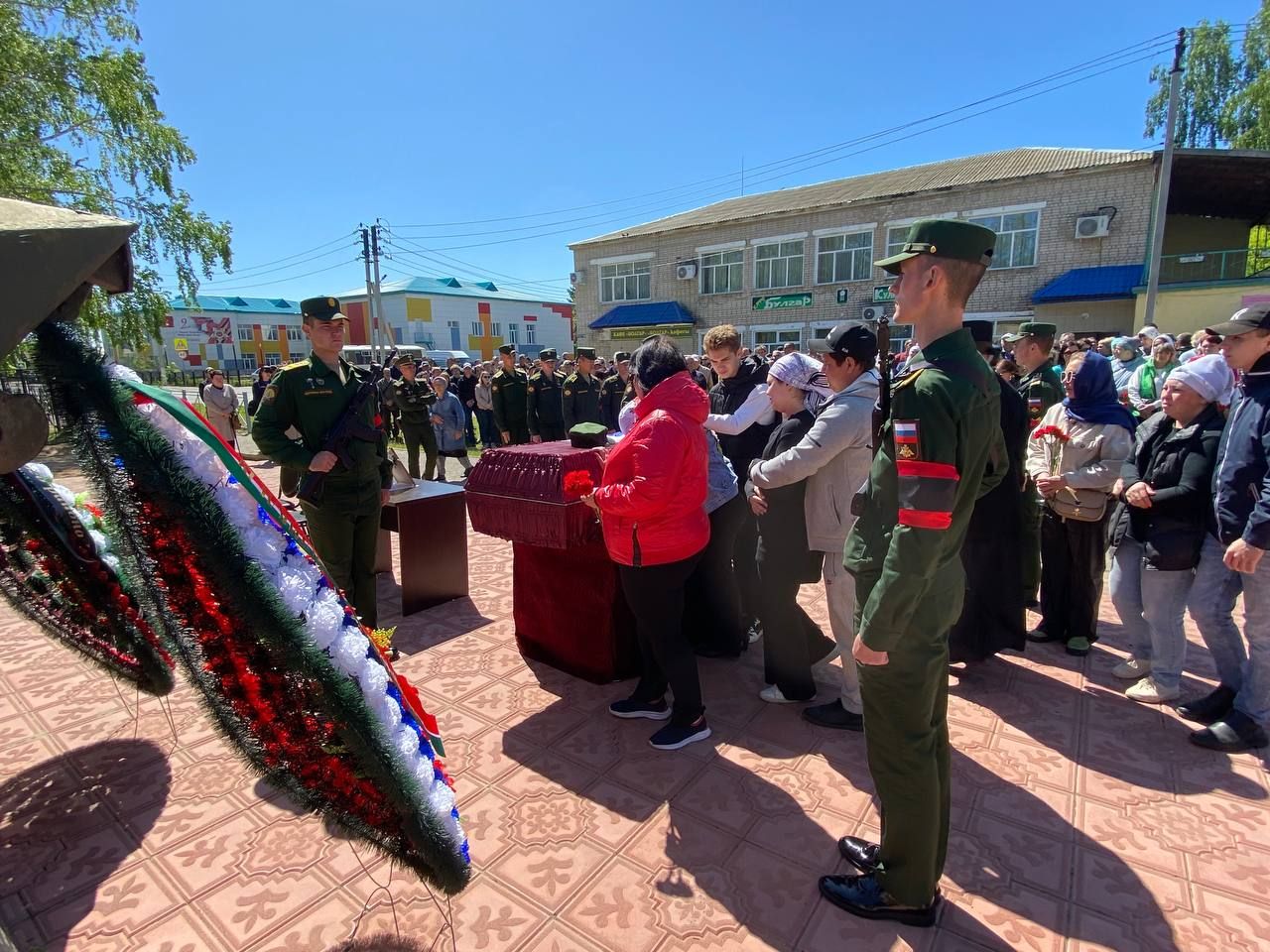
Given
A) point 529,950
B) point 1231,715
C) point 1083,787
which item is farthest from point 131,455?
point 1231,715

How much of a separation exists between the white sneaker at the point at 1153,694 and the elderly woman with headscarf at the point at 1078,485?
1.87 feet

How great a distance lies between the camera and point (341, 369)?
3.87 meters

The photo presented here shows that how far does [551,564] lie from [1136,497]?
9.80 feet

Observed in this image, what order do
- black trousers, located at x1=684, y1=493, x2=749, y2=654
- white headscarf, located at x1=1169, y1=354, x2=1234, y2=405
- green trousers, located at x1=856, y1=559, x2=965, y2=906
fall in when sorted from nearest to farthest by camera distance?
green trousers, located at x1=856, y1=559, x2=965, y2=906 < white headscarf, located at x1=1169, y1=354, x2=1234, y2=405 < black trousers, located at x1=684, y1=493, x2=749, y2=654

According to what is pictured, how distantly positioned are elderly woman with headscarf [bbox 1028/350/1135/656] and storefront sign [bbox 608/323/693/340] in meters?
23.8

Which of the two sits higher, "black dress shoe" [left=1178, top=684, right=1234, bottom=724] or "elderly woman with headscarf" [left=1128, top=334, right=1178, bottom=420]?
"elderly woman with headscarf" [left=1128, top=334, right=1178, bottom=420]

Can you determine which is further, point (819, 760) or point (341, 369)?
point (341, 369)

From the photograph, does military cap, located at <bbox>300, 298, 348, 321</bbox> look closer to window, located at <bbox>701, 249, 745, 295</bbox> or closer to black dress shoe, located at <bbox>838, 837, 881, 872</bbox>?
black dress shoe, located at <bbox>838, 837, 881, 872</bbox>

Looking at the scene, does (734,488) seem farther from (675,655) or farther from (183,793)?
(183,793)

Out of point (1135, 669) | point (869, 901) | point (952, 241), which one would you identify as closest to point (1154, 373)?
point (1135, 669)

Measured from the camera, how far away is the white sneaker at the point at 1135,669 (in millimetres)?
3572

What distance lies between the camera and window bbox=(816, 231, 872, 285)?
2322 centimetres

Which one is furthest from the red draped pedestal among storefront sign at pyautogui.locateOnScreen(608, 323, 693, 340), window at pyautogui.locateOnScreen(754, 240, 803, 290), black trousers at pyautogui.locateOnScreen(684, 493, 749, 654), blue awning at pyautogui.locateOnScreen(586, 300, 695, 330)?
blue awning at pyautogui.locateOnScreen(586, 300, 695, 330)

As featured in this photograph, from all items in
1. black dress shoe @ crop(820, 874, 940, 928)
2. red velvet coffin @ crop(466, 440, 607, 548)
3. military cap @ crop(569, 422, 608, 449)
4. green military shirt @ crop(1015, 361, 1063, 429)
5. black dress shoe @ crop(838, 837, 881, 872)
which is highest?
green military shirt @ crop(1015, 361, 1063, 429)
